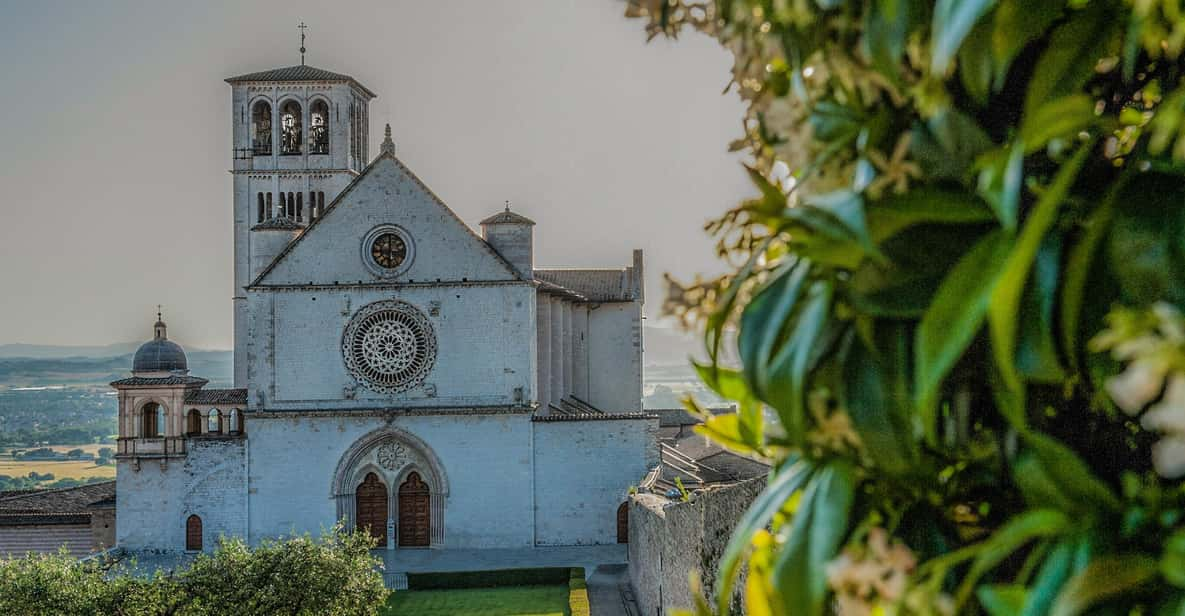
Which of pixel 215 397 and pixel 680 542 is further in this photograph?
pixel 215 397

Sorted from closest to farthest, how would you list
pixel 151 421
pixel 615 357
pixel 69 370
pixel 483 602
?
1. pixel 483 602
2. pixel 151 421
3. pixel 615 357
4. pixel 69 370

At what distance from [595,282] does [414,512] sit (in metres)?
11.5

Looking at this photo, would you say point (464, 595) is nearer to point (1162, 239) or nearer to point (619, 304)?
point (619, 304)

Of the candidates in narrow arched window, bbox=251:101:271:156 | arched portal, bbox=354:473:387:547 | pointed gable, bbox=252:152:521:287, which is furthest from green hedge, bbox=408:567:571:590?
narrow arched window, bbox=251:101:271:156

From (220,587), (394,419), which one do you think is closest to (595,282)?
(394,419)

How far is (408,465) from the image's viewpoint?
31344mm

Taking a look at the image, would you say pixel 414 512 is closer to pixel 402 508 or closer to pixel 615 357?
pixel 402 508

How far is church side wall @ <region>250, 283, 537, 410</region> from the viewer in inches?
1224

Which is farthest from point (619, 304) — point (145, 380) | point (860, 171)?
point (860, 171)

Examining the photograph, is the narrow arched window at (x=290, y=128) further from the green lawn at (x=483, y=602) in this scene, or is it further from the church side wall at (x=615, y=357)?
the green lawn at (x=483, y=602)

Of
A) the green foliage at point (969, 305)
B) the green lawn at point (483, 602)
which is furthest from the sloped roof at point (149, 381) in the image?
the green foliage at point (969, 305)

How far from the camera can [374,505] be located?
31.5 meters

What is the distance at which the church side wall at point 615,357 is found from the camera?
126 ft

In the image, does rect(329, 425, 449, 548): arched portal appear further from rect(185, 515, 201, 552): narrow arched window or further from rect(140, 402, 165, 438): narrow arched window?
rect(140, 402, 165, 438): narrow arched window
